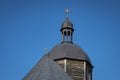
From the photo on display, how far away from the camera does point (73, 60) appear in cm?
2952

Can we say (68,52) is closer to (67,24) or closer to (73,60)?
(73,60)

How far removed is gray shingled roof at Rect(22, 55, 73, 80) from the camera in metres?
23.4

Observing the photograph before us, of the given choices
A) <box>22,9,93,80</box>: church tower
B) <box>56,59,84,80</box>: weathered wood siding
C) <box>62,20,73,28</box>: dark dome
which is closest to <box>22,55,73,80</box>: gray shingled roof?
<box>22,9,93,80</box>: church tower

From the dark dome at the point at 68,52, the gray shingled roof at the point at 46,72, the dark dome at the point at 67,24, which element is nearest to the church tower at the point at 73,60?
the dark dome at the point at 68,52

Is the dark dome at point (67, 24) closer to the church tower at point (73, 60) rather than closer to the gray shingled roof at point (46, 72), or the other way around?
the church tower at point (73, 60)

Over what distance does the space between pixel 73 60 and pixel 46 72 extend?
19.7ft

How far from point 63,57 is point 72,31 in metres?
3.72

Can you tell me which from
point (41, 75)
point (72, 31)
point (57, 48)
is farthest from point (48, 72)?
point (72, 31)

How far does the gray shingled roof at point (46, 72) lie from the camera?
23419 mm

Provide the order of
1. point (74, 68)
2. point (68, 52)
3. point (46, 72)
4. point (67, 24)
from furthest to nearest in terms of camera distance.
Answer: point (67, 24) → point (68, 52) → point (74, 68) → point (46, 72)

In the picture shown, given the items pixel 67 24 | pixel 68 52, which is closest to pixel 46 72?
pixel 68 52

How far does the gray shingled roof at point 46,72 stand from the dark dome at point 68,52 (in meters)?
3.76

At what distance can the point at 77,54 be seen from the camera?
30.0 meters

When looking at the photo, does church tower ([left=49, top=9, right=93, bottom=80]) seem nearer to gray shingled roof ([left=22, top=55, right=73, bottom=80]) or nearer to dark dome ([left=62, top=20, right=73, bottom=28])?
→ dark dome ([left=62, top=20, right=73, bottom=28])
